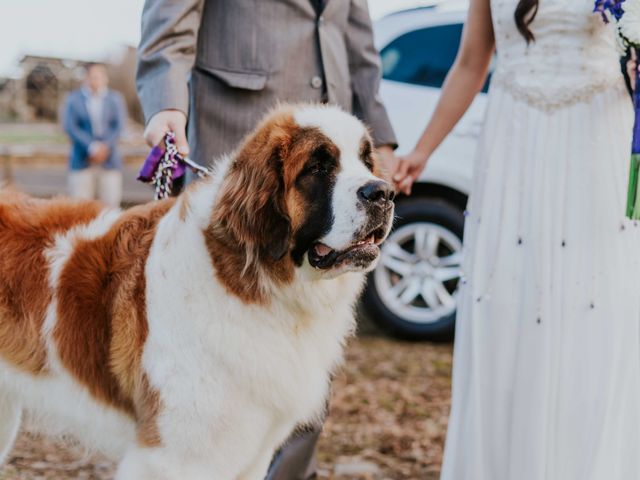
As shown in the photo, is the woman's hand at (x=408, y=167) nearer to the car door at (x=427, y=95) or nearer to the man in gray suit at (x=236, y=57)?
the man in gray suit at (x=236, y=57)

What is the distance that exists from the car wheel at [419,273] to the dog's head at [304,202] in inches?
144

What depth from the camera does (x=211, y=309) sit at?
2.39 meters

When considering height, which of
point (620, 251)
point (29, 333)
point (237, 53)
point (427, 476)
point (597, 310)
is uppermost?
point (237, 53)

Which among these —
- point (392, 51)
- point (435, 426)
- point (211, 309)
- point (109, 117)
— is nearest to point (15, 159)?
point (109, 117)

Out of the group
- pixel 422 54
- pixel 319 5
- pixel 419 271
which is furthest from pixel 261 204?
pixel 422 54

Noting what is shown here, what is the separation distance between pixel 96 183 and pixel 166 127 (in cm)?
707

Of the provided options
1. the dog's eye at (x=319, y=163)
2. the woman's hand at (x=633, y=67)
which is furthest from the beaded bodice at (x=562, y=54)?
the dog's eye at (x=319, y=163)

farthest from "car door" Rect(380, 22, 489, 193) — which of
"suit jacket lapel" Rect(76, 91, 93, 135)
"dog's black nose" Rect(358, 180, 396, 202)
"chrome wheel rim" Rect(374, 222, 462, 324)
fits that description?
"suit jacket lapel" Rect(76, 91, 93, 135)

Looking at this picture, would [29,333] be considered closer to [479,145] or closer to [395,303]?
[479,145]

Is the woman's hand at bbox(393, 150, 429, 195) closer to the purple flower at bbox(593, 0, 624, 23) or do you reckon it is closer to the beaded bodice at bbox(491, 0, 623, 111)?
the beaded bodice at bbox(491, 0, 623, 111)

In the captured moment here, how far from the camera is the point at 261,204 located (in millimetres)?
2303

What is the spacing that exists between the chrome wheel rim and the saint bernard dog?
3.47 metres

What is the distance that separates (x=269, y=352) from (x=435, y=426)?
242 cm

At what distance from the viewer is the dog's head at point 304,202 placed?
2.29 metres
